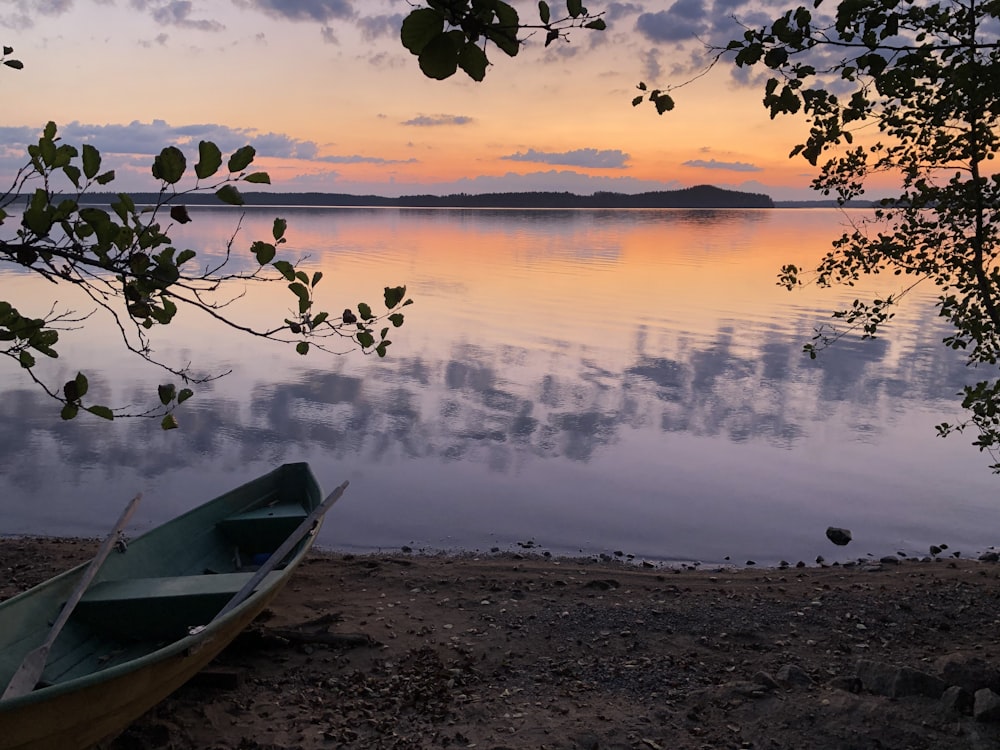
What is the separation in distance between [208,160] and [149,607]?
5.25m

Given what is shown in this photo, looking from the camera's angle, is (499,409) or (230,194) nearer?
(230,194)

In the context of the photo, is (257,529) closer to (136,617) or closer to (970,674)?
(136,617)

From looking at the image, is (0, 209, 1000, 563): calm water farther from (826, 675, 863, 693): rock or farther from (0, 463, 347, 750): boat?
(826, 675, 863, 693): rock

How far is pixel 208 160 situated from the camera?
282 cm

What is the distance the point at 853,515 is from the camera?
12.8 metres

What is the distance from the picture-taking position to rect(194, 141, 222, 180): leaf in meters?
2.79

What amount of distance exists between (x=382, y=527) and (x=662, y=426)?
302 inches

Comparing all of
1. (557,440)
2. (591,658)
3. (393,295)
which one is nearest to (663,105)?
(393,295)

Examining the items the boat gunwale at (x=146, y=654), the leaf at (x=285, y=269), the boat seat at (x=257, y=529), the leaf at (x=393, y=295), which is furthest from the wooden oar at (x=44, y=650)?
the leaf at (x=393, y=295)

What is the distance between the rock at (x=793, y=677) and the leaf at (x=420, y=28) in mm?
6710

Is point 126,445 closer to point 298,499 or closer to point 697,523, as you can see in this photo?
point 298,499

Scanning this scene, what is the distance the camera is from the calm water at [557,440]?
12297mm

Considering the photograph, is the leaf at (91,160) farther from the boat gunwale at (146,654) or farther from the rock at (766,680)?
the rock at (766,680)

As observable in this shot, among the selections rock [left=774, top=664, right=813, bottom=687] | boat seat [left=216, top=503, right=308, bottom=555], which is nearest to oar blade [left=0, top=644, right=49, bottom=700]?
boat seat [left=216, top=503, right=308, bottom=555]
